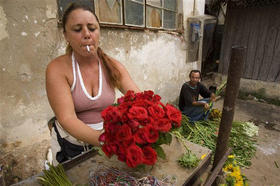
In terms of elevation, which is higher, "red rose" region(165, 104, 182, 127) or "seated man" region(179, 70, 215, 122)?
"red rose" region(165, 104, 182, 127)

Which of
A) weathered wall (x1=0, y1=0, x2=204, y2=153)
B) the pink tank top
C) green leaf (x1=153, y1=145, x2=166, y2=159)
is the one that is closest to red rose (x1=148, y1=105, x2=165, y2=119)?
green leaf (x1=153, y1=145, x2=166, y2=159)

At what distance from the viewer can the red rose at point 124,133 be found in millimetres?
905

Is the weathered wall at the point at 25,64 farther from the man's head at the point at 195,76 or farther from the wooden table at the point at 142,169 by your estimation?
the man's head at the point at 195,76

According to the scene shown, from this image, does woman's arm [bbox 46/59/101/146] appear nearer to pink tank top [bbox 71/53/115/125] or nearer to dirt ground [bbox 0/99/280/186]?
pink tank top [bbox 71/53/115/125]

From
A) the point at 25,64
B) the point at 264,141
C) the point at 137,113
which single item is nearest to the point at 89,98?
the point at 137,113

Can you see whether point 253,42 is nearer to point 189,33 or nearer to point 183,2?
point 189,33

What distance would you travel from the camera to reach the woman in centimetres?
134

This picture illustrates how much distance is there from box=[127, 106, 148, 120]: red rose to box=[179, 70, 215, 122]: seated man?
3350 millimetres

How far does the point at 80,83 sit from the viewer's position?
1508mm

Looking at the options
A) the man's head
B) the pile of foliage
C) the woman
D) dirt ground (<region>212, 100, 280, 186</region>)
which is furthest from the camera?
the man's head

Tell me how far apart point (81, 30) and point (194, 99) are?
11.4ft

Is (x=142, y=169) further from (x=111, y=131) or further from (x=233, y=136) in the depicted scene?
(x=233, y=136)

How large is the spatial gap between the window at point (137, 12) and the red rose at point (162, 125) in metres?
2.52

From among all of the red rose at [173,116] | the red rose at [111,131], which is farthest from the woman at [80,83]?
the red rose at [173,116]
